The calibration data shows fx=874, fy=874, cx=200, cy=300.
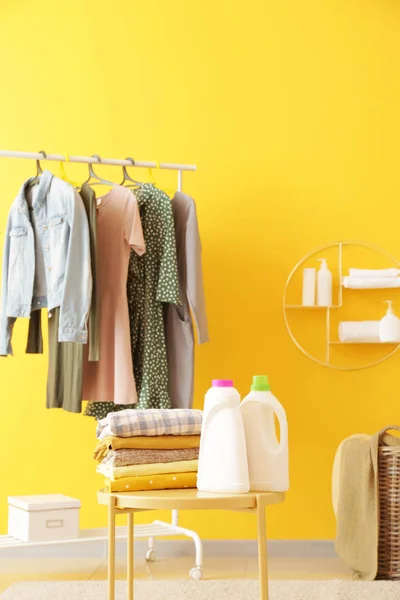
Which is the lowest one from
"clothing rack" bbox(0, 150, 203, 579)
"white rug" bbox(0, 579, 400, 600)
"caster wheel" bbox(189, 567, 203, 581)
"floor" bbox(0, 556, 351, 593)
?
"floor" bbox(0, 556, 351, 593)

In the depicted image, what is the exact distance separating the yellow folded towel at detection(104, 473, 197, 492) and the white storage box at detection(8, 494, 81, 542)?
126cm

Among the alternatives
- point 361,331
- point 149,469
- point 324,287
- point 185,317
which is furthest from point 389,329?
point 149,469

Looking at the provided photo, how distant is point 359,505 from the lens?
11.0 ft

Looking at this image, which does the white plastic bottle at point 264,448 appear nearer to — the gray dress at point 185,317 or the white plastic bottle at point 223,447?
the white plastic bottle at point 223,447

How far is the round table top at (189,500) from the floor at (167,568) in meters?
1.52

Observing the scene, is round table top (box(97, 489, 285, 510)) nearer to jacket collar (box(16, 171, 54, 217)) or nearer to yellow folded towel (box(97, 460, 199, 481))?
yellow folded towel (box(97, 460, 199, 481))

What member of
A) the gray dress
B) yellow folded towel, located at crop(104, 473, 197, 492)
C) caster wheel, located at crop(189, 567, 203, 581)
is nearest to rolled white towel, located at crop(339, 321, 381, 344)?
the gray dress

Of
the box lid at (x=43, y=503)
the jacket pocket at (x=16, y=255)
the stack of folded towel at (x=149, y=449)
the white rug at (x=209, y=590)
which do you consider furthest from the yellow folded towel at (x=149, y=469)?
the jacket pocket at (x=16, y=255)

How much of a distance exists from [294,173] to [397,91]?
2.00 feet

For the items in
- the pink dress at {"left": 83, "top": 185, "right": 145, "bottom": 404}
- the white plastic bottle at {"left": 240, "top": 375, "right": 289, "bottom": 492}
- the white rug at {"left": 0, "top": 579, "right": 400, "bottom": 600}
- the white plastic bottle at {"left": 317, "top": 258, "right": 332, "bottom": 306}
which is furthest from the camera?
the white plastic bottle at {"left": 317, "top": 258, "right": 332, "bottom": 306}

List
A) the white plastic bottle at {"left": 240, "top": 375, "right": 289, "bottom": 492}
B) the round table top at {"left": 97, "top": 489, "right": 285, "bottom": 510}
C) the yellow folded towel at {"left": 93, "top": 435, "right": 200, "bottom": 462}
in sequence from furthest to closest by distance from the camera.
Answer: the yellow folded towel at {"left": 93, "top": 435, "right": 200, "bottom": 462}, the white plastic bottle at {"left": 240, "top": 375, "right": 289, "bottom": 492}, the round table top at {"left": 97, "top": 489, "right": 285, "bottom": 510}

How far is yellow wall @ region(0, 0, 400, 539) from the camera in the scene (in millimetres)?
3941

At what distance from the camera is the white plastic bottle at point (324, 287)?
3811 millimetres

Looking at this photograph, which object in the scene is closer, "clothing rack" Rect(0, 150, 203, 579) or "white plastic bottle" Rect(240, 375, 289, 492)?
"white plastic bottle" Rect(240, 375, 289, 492)
